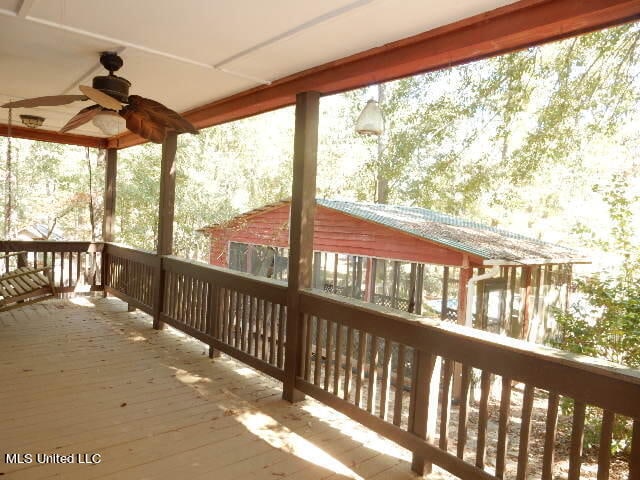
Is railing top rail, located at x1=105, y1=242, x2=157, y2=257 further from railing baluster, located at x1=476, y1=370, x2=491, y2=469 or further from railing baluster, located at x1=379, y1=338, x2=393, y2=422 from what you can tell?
railing baluster, located at x1=476, y1=370, x2=491, y2=469

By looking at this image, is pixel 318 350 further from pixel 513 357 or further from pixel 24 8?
pixel 24 8

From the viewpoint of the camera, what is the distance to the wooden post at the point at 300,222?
3.35m

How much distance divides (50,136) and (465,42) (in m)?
6.71

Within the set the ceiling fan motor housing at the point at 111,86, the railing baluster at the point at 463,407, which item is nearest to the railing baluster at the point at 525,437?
the railing baluster at the point at 463,407

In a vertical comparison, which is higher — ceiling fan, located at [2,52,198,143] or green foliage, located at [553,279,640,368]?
ceiling fan, located at [2,52,198,143]

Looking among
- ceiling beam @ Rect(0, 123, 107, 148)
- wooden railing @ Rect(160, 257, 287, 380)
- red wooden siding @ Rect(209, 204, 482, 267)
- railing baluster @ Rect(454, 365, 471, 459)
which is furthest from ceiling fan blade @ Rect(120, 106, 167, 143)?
red wooden siding @ Rect(209, 204, 482, 267)

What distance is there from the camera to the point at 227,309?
425 cm

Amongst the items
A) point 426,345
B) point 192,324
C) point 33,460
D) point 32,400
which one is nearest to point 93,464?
point 33,460

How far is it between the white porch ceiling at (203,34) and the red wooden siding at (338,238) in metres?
4.29

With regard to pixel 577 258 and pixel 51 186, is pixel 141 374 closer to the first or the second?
pixel 577 258

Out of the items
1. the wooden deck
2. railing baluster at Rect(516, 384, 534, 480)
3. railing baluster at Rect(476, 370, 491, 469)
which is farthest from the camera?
the wooden deck

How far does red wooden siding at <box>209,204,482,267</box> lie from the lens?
23.4 feet

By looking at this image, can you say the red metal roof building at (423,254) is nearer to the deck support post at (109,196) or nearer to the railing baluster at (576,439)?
the deck support post at (109,196)

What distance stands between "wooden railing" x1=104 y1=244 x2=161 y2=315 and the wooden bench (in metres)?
1.07
